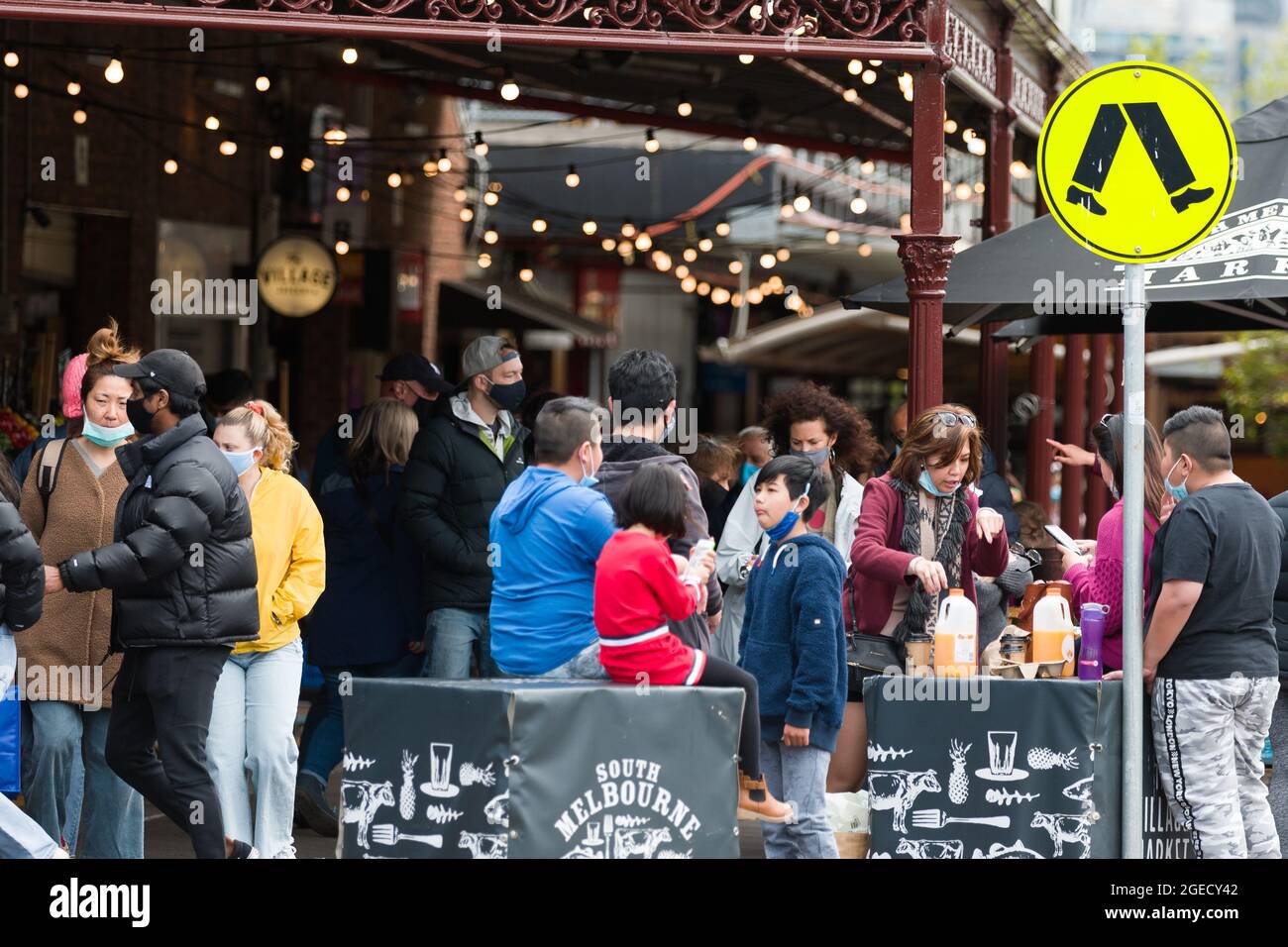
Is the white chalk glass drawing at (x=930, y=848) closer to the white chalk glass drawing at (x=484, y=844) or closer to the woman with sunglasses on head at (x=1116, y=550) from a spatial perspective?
the woman with sunglasses on head at (x=1116, y=550)

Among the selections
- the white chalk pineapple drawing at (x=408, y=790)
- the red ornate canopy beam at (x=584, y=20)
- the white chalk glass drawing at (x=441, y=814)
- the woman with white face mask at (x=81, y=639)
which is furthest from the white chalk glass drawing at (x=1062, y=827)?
the red ornate canopy beam at (x=584, y=20)

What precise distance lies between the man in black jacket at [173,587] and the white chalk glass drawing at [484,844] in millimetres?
1298

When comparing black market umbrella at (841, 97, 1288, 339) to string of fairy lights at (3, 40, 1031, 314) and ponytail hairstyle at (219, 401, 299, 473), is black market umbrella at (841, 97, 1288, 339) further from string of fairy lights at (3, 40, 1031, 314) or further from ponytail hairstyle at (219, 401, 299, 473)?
ponytail hairstyle at (219, 401, 299, 473)

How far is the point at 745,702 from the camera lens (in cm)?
624

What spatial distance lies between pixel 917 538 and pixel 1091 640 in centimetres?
85

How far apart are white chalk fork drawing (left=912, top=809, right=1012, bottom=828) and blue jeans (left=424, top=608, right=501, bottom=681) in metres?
2.45

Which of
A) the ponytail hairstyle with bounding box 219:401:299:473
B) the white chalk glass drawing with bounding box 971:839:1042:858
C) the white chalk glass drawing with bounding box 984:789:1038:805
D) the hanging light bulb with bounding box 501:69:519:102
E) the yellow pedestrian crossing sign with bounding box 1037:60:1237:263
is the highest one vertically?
the hanging light bulb with bounding box 501:69:519:102

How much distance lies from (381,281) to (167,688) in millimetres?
14843

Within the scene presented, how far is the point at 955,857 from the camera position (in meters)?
6.77

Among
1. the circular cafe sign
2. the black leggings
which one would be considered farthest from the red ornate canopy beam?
the circular cafe sign

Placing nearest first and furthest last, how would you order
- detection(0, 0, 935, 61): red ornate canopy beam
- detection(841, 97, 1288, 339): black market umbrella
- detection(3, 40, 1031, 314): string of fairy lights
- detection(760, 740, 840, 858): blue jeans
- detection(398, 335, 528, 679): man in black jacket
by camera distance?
detection(760, 740, 840, 858): blue jeans, detection(0, 0, 935, 61): red ornate canopy beam, detection(398, 335, 528, 679): man in black jacket, detection(841, 97, 1288, 339): black market umbrella, detection(3, 40, 1031, 314): string of fairy lights

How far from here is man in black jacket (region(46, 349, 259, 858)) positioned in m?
6.59
